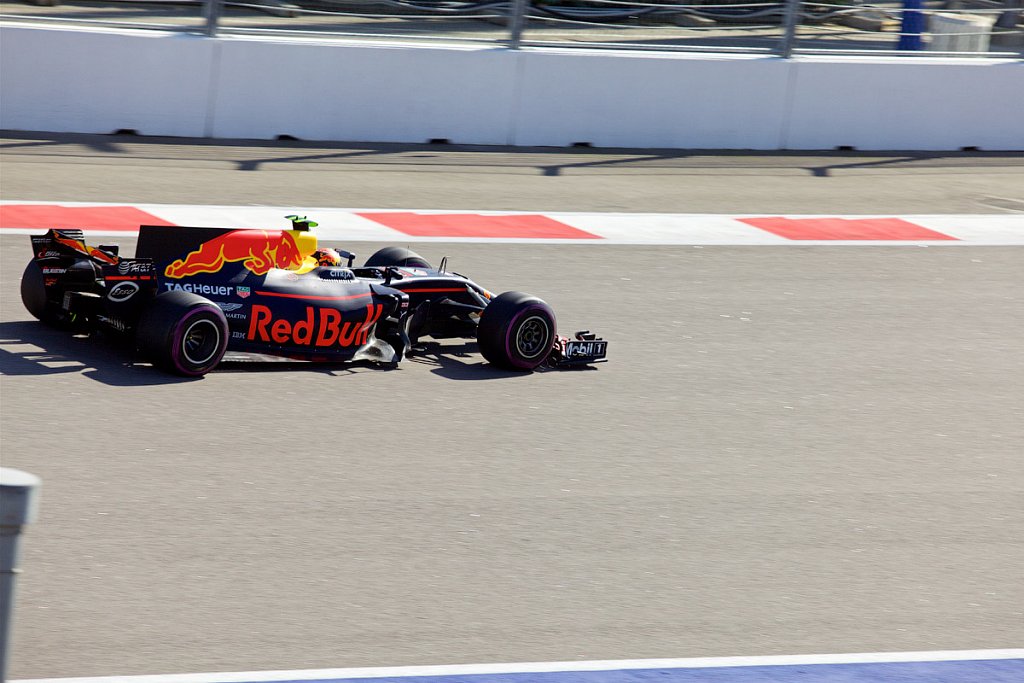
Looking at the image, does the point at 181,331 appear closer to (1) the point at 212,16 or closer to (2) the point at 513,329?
(2) the point at 513,329

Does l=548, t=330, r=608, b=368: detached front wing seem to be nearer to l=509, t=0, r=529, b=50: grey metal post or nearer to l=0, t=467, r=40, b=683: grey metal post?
l=0, t=467, r=40, b=683: grey metal post

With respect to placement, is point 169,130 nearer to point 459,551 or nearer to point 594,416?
point 594,416

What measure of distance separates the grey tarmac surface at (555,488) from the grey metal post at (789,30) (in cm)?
601

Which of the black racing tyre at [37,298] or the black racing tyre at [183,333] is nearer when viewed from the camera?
the black racing tyre at [183,333]

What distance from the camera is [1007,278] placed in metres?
12.5

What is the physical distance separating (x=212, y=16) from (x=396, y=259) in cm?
649

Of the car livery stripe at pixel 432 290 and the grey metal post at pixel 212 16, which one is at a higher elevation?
the grey metal post at pixel 212 16

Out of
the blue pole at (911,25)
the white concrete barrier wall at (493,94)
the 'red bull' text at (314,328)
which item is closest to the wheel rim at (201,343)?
the 'red bull' text at (314,328)

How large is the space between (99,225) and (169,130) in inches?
144

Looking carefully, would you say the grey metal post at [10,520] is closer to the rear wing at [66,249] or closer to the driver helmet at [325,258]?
the rear wing at [66,249]

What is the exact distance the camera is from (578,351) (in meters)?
8.84

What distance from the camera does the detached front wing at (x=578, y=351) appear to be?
8.82 m

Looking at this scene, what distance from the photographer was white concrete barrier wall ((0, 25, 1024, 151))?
1452 centimetres

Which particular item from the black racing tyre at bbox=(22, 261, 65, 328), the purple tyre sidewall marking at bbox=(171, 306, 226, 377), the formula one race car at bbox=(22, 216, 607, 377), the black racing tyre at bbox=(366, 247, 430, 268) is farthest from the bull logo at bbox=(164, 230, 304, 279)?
the black racing tyre at bbox=(366, 247, 430, 268)
